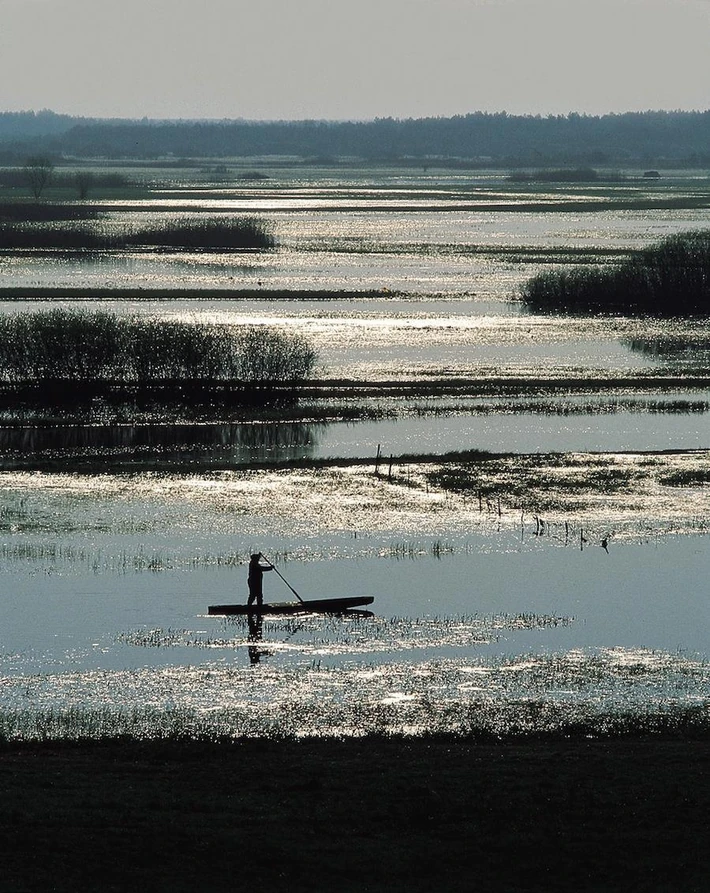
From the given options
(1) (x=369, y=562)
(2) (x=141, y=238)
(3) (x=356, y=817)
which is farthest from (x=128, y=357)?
(2) (x=141, y=238)

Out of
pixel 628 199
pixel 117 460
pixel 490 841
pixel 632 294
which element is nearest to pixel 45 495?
pixel 117 460

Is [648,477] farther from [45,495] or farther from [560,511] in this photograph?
[45,495]

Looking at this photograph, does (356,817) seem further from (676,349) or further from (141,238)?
(141,238)

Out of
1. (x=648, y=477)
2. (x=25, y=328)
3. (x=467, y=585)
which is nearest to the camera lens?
(x=467, y=585)

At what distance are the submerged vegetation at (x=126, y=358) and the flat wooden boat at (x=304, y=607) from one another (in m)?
22.7

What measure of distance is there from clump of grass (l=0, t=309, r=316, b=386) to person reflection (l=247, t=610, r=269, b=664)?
75.5 feet

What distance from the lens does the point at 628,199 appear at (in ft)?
526

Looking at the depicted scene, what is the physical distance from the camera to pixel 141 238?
102312 millimetres

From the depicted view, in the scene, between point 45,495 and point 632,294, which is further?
point 632,294

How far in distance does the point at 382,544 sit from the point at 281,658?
8.03 meters

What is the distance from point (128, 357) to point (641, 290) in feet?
99.9

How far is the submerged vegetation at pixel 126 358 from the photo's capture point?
50.4 metres

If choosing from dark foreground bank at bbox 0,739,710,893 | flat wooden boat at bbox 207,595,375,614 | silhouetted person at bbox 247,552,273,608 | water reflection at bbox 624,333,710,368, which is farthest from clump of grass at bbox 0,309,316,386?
dark foreground bank at bbox 0,739,710,893

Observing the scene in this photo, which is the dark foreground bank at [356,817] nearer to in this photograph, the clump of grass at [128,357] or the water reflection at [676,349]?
the clump of grass at [128,357]
